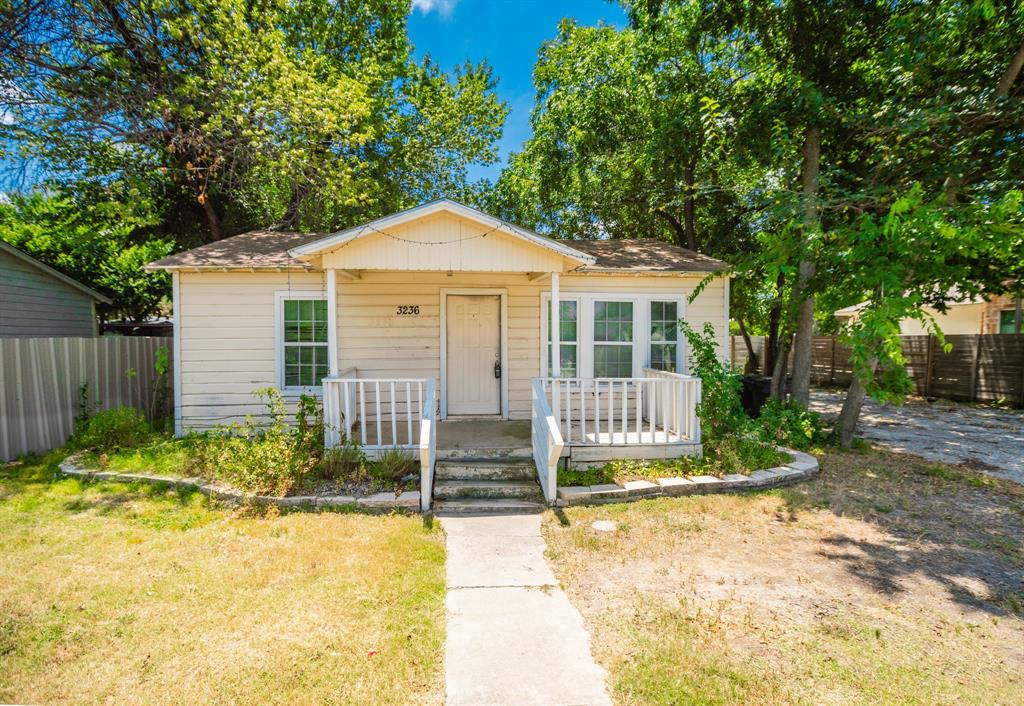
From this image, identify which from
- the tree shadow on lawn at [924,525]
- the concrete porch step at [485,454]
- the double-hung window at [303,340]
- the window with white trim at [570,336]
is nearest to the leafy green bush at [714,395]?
the tree shadow on lawn at [924,525]

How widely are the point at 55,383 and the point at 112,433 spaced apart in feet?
4.81

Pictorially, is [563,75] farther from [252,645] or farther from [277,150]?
[252,645]

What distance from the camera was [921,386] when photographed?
47.5 feet

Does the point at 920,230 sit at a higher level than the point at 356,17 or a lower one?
lower

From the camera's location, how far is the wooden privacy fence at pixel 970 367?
40.0 ft

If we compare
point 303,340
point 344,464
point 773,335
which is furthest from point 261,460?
point 773,335

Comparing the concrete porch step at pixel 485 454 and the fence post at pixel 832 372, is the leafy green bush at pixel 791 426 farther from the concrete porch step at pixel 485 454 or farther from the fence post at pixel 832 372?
the fence post at pixel 832 372

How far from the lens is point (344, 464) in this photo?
19.3 ft

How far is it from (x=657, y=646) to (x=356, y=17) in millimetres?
17342

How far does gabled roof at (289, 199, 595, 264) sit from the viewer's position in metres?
6.16

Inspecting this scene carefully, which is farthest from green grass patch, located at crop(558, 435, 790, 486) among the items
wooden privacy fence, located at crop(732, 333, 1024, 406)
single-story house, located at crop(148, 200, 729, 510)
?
wooden privacy fence, located at crop(732, 333, 1024, 406)

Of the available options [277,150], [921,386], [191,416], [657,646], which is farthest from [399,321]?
[921,386]

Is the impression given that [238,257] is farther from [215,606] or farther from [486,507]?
[215,606]

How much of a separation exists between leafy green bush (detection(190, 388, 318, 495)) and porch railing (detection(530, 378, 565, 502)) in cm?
273
